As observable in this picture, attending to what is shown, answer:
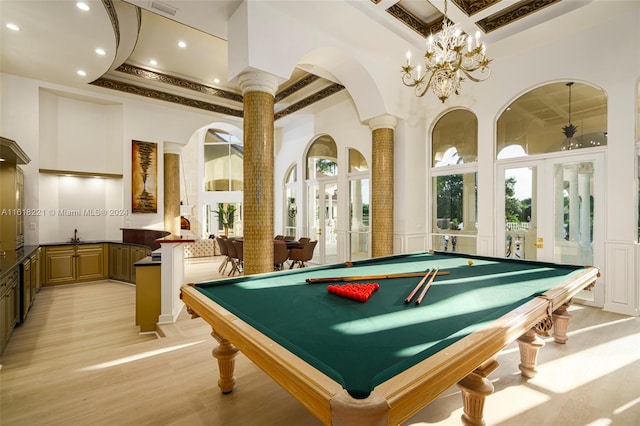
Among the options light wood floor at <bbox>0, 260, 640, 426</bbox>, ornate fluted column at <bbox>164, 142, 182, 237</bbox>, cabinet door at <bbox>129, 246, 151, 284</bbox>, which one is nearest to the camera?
light wood floor at <bbox>0, 260, 640, 426</bbox>

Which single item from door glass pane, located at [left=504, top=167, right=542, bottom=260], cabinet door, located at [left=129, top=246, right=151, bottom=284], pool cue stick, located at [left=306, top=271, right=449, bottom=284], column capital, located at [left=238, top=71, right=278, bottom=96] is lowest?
cabinet door, located at [left=129, top=246, right=151, bottom=284]

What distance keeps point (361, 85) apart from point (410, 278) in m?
4.24

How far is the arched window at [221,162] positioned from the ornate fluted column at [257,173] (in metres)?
8.68

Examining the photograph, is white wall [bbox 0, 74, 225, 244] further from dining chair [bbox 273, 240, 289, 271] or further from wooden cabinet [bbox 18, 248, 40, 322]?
dining chair [bbox 273, 240, 289, 271]

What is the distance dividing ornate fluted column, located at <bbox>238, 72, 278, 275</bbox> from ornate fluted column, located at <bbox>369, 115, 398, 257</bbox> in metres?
2.63

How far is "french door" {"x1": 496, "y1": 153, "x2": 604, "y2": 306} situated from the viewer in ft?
14.3

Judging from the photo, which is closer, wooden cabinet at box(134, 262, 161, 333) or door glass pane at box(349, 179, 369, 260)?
wooden cabinet at box(134, 262, 161, 333)

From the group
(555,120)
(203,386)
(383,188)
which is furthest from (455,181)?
(203,386)

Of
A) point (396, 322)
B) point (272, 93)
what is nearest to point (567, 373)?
point (396, 322)

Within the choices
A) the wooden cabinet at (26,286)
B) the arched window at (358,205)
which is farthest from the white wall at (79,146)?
the arched window at (358,205)

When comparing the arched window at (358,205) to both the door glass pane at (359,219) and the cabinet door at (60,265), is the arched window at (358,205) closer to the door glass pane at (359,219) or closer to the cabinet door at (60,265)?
the door glass pane at (359,219)

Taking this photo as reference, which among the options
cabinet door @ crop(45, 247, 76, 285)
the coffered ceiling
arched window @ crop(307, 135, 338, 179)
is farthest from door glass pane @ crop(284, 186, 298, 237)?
cabinet door @ crop(45, 247, 76, 285)

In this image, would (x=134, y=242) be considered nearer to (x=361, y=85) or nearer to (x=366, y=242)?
(x=366, y=242)

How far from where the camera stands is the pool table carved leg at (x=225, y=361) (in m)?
2.23
